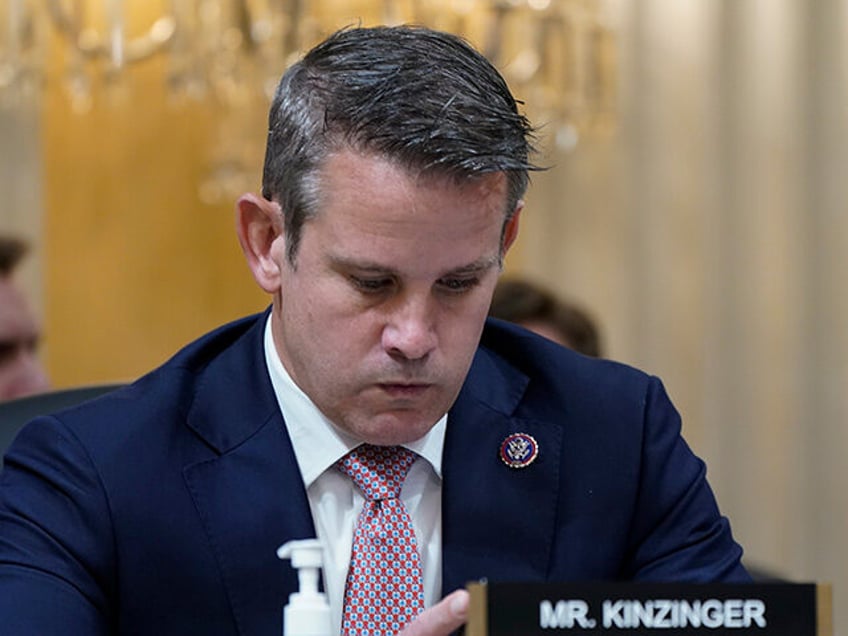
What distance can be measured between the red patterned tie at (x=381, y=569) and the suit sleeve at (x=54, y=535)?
0.24 metres

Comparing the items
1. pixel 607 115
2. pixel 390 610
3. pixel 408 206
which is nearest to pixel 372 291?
pixel 408 206

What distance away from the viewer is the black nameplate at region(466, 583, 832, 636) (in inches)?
46.7

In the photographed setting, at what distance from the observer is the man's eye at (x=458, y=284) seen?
5.02ft

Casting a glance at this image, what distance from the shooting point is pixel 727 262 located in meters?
4.43

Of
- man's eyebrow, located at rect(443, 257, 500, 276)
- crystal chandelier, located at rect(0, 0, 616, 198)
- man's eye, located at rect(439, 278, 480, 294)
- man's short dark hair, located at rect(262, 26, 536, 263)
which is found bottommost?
man's eye, located at rect(439, 278, 480, 294)

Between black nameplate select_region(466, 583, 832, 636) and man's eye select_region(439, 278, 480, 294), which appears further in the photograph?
man's eye select_region(439, 278, 480, 294)

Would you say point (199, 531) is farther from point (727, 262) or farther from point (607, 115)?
point (727, 262)

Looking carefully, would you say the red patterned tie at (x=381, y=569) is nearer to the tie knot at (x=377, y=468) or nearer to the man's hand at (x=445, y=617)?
the tie knot at (x=377, y=468)

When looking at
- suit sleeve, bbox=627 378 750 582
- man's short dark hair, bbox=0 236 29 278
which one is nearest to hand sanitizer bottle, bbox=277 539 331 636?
suit sleeve, bbox=627 378 750 582

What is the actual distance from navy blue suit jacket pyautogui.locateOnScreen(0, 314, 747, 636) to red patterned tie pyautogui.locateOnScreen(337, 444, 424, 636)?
0.06 meters

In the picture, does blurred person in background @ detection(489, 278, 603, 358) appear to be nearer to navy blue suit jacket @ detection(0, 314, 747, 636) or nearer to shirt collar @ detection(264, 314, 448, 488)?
navy blue suit jacket @ detection(0, 314, 747, 636)

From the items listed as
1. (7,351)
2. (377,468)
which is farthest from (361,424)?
(7,351)

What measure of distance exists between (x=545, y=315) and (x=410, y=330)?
1.83 m

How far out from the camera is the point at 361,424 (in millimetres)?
1581
